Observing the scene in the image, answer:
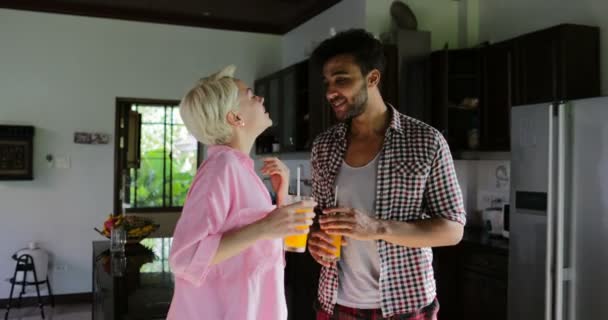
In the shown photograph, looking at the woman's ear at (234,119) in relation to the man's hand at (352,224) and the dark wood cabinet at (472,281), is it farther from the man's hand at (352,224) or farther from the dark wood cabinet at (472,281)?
the dark wood cabinet at (472,281)

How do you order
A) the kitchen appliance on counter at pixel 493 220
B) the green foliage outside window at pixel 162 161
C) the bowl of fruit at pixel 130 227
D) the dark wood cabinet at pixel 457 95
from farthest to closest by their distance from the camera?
the green foliage outside window at pixel 162 161, the dark wood cabinet at pixel 457 95, the kitchen appliance on counter at pixel 493 220, the bowl of fruit at pixel 130 227

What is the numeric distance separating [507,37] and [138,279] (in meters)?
3.26

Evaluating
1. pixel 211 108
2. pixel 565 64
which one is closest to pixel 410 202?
pixel 211 108

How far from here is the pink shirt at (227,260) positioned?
1219 millimetres

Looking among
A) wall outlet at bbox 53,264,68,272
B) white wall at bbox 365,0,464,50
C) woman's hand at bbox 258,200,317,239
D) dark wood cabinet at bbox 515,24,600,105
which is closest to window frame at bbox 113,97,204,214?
wall outlet at bbox 53,264,68,272

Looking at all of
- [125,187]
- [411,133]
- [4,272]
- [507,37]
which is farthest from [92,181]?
[411,133]

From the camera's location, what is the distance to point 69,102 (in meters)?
5.46

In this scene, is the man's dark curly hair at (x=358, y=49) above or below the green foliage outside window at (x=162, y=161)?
above

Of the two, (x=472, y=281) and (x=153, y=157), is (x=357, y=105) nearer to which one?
(x=472, y=281)

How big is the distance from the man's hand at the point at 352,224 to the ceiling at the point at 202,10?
3.80 m

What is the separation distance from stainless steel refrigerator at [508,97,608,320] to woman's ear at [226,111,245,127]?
6.84 ft

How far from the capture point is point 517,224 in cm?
311

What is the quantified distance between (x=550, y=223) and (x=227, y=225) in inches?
86.1

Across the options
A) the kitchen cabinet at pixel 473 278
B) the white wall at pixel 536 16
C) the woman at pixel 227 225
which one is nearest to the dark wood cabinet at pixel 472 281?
the kitchen cabinet at pixel 473 278
